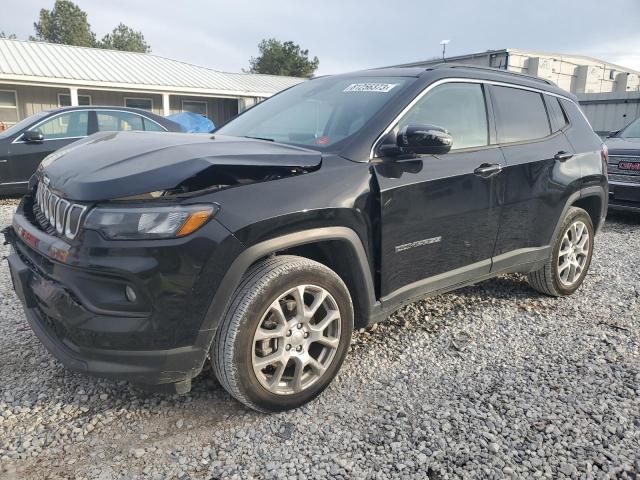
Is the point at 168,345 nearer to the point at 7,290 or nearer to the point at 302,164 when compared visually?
the point at 302,164

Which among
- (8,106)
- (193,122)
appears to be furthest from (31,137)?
(8,106)

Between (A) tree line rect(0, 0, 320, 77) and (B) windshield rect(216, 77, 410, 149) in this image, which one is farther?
(A) tree line rect(0, 0, 320, 77)

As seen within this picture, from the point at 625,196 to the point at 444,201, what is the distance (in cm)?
582

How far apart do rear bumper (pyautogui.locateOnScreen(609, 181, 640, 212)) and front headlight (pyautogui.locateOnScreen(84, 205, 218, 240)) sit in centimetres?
732

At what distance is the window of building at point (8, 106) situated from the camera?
17.0 metres

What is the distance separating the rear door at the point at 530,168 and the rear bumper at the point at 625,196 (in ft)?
13.4

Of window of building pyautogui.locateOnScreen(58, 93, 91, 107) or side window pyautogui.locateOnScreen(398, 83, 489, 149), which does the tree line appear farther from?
side window pyautogui.locateOnScreen(398, 83, 489, 149)

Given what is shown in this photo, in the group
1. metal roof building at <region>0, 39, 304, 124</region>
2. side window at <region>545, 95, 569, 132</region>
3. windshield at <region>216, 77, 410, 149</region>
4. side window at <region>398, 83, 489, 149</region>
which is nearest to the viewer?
windshield at <region>216, 77, 410, 149</region>

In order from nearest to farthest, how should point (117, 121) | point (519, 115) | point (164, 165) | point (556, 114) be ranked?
point (164, 165) → point (519, 115) → point (556, 114) → point (117, 121)

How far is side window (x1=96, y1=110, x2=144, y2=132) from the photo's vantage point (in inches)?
328

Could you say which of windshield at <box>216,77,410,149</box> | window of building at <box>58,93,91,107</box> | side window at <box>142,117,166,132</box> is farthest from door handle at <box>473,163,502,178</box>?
window of building at <box>58,93,91,107</box>

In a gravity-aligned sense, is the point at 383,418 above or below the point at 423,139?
below

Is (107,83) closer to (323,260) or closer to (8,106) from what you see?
(8,106)

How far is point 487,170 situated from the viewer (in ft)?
10.6
